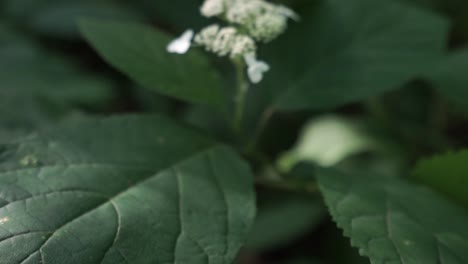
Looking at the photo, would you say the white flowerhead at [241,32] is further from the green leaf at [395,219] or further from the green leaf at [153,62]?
the green leaf at [395,219]

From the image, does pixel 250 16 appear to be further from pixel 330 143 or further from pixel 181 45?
pixel 330 143

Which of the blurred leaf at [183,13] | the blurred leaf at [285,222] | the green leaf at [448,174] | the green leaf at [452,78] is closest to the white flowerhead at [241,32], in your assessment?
the green leaf at [448,174]

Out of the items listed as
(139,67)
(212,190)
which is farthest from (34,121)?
(212,190)

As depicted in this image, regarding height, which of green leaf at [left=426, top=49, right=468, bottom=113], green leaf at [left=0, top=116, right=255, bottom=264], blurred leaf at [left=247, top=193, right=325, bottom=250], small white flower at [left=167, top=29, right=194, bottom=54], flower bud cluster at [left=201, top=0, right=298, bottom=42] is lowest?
blurred leaf at [left=247, top=193, right=325, bottom=250]

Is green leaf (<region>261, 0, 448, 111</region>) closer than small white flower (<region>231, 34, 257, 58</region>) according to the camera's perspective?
No

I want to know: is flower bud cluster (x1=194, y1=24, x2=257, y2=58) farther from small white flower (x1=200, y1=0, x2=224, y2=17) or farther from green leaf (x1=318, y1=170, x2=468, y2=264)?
green leaf (x1=318, y1=170, x2=468, y2=264)

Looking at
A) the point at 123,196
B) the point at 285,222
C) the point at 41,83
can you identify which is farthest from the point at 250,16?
the point at 41,83

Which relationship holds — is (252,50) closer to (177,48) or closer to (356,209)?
(177,48)

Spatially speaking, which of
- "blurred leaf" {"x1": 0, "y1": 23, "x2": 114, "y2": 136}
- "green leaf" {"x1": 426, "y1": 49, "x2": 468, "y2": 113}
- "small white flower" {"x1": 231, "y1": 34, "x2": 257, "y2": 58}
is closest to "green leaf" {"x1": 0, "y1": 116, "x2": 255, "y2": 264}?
"small white flower" {"x1": 231, "y1": 34, "x2": 257, "y2": 58}
